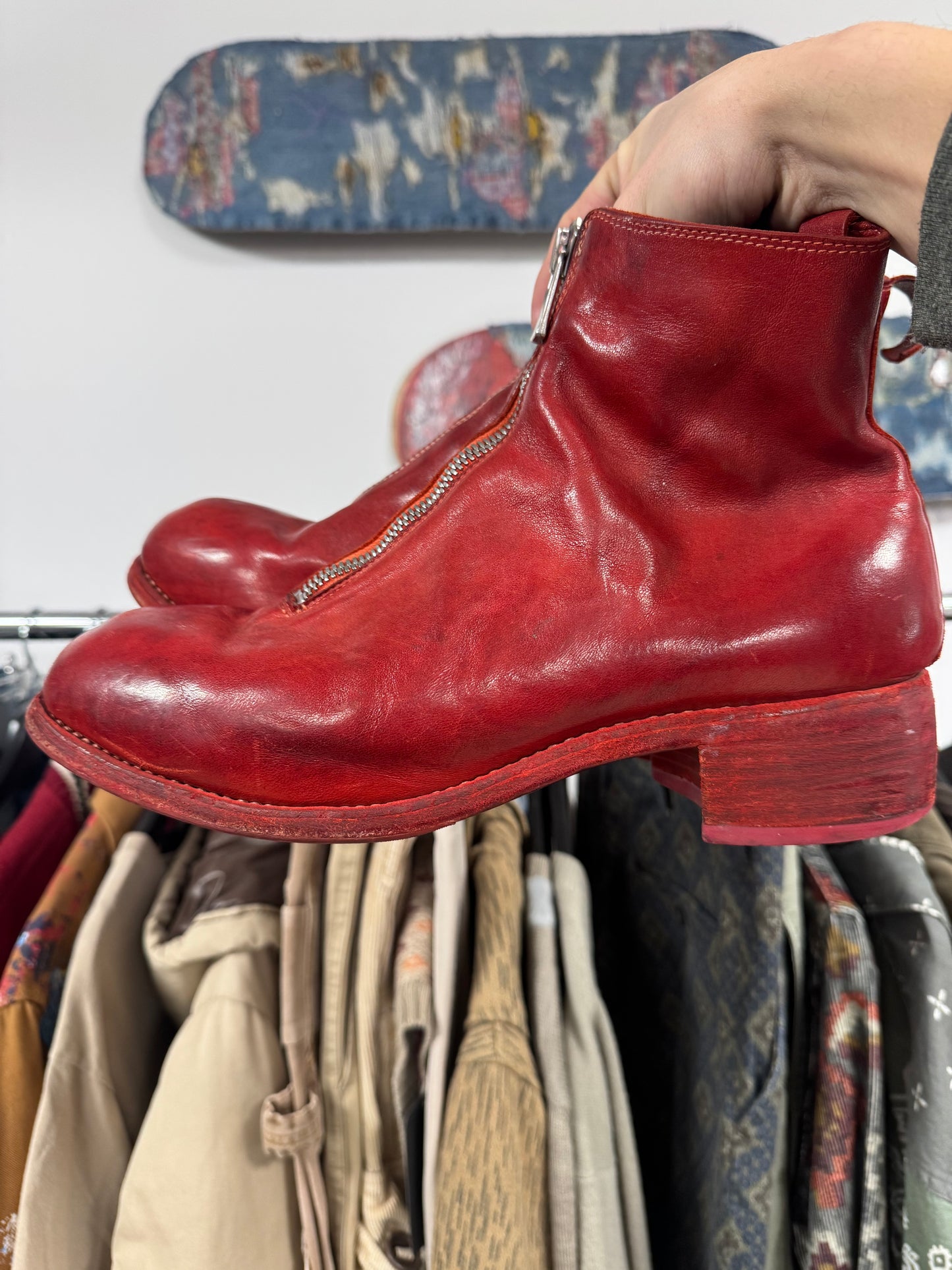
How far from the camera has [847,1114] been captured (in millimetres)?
527

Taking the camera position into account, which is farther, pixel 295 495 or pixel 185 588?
pixel 295 495

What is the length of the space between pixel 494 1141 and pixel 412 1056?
0.39 ft

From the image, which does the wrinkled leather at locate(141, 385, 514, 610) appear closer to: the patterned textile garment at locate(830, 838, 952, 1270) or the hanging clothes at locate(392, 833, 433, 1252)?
the hanging clothes at locate(392, 833, 433, 1252)

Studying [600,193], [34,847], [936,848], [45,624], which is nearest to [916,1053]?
[936,848]

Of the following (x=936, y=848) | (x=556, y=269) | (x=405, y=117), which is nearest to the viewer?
(x=556, y=269)

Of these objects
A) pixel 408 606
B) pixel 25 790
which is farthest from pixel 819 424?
pixel 25 790

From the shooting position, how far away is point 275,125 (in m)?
1.42

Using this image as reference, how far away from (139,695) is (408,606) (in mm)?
143

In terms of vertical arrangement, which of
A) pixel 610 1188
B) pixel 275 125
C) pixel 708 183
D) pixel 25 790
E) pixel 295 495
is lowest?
pixel 610 1188

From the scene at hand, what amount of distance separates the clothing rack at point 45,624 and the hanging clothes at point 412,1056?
1.62 feet

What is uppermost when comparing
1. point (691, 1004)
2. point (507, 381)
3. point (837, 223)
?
point (837, 223)

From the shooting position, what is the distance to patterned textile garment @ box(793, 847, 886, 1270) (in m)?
0.52

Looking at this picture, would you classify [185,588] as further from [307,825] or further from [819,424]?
[819,424]

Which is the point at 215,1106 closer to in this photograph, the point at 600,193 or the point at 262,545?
the point at 262,545
